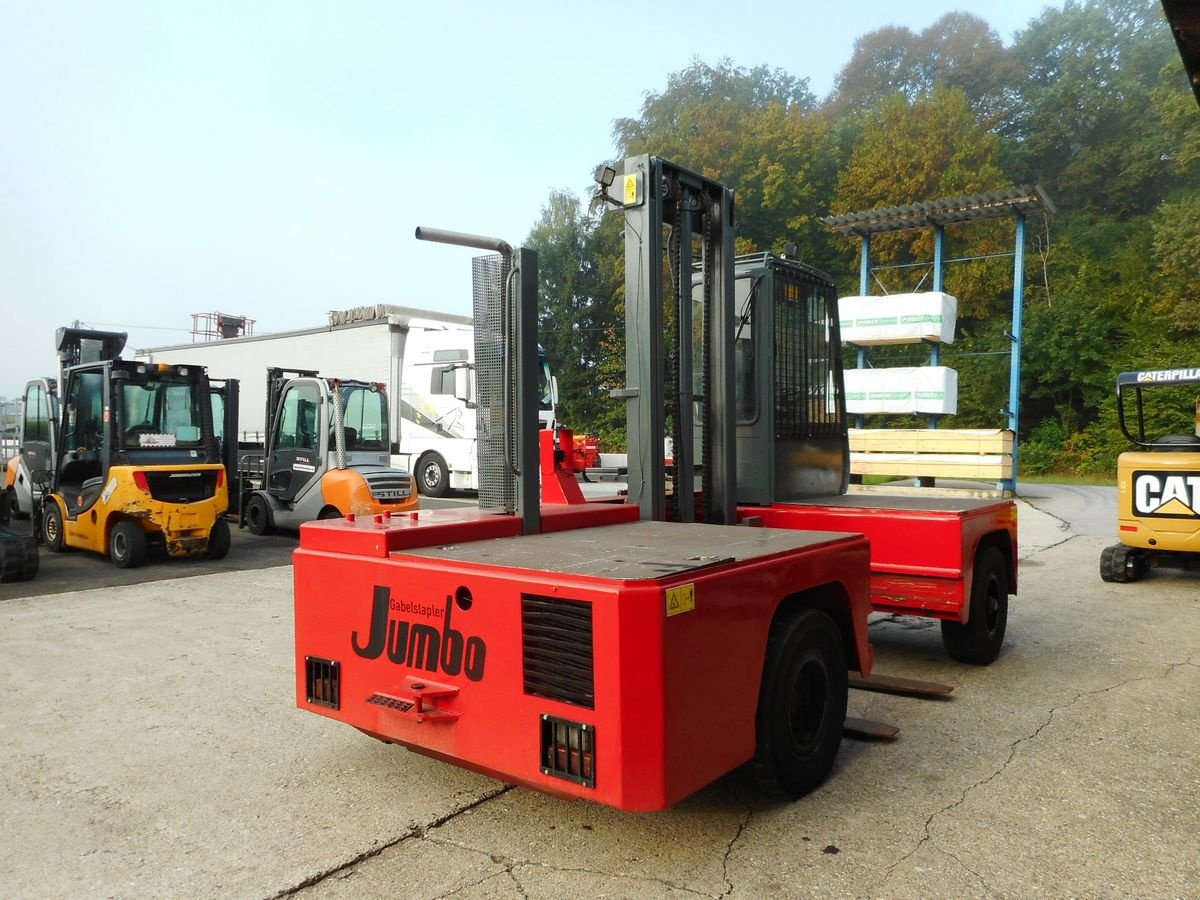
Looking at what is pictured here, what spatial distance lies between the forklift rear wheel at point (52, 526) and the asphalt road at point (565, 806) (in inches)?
242

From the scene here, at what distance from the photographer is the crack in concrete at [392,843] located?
10.3 ft

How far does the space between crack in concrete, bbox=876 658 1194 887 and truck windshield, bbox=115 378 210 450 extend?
1004cm

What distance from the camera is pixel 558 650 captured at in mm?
3078

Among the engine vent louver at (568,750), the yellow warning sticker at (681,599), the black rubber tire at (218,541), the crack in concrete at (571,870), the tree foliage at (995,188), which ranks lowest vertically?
the crack in concrete at (571,870)

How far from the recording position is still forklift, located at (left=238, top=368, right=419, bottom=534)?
12.1m

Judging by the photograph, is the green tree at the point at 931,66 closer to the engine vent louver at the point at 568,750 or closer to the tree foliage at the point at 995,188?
the tree foliage at the point at 995,188

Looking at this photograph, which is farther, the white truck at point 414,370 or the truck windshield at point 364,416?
the white truck at point 414,370

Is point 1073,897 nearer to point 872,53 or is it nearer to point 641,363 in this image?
point 641,363

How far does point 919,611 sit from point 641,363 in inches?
89.4

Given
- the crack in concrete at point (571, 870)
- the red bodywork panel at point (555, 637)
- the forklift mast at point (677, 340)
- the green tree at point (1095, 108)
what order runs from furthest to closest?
the green tree at point (1095, 108) → the forklift mast at point (677, 340) → the crack in concrete at point (571, 870) → the red bodywork panel at point (555, 637)

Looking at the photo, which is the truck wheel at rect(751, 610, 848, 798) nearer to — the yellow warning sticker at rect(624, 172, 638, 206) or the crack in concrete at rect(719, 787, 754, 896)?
the crack in concrete at rect(719, 787, 754, 896)

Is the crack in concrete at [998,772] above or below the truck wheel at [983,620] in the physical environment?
below

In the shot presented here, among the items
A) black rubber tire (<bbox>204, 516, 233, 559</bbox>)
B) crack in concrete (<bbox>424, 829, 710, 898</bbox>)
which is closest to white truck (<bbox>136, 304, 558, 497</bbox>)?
black rubber tire (<bbox>204, 516, 233, 559</bbox>)

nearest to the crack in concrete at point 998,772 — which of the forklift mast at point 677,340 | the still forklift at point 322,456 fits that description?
the forklift mast at point 677,340
